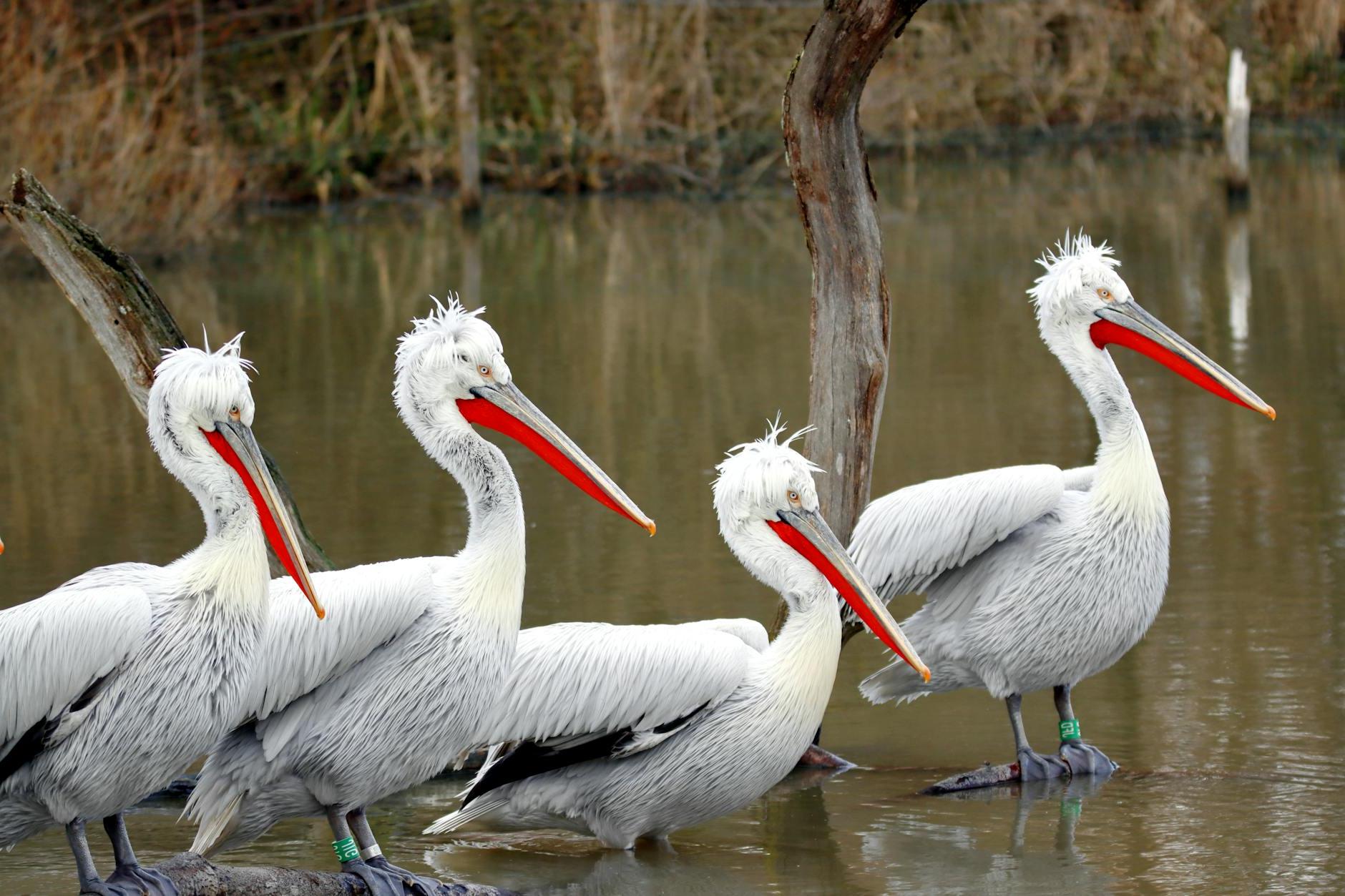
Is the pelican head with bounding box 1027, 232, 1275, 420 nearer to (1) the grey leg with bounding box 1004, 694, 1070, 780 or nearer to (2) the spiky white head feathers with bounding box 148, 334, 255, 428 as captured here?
(1) the grey leg with bounding box 1004, 694, 1070, 780

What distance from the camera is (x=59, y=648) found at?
3.07 meters

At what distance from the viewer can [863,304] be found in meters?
4.41

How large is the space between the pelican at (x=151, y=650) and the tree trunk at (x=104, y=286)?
1.00 meters

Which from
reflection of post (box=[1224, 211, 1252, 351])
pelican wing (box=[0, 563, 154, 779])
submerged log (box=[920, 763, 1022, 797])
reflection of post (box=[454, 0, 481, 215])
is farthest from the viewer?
reflection of post (box=[454, 0, 481, 215])

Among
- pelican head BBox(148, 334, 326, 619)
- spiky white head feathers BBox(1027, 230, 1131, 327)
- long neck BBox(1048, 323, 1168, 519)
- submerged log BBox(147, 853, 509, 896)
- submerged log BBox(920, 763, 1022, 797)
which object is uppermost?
spiky white head feathers BBox(1027, 230, 1131, 327)

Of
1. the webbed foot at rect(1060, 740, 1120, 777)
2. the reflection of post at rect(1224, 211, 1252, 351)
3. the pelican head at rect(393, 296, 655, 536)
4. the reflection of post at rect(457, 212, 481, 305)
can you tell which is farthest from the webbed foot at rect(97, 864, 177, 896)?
the reflection of post at rect(457, 212, 481, 305)

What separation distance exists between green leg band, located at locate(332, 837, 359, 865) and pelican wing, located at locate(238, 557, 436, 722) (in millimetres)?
275

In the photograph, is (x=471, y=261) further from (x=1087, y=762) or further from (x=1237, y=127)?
(x=1087, y=762)

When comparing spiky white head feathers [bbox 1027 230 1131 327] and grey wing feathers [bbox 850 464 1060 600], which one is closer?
grey wing feathers [bbox 850 464 1060 600]

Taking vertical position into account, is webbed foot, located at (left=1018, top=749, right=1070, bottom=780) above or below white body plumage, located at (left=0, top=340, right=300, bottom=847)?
below

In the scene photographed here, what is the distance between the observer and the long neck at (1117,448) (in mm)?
4199

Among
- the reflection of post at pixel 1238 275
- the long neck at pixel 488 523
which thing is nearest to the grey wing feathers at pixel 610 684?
the long neck at pixel 488 523

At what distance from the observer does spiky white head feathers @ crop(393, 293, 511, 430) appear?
3.69 meters

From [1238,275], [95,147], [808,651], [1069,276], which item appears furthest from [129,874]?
[95,147]
